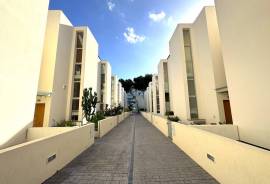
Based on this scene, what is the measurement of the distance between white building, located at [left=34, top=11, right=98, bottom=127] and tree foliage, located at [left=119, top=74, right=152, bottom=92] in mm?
39764

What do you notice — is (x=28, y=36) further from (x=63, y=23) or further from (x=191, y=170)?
(x=191, y=170)

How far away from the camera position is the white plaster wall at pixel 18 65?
5.04m

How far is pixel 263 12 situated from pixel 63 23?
1338cm

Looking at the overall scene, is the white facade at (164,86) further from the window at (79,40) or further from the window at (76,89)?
the window at (76,89)

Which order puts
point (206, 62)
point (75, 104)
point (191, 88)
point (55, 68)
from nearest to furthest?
point (206, 62) → point (55, 68) → point (191, 88) → point (75, 104)

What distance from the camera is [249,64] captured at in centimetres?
543

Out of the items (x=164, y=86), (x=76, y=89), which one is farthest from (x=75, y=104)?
(x=164, y=86)

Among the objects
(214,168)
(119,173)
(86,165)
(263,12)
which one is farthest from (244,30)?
(86,165)

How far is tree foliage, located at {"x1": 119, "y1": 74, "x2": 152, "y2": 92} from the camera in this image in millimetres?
53188

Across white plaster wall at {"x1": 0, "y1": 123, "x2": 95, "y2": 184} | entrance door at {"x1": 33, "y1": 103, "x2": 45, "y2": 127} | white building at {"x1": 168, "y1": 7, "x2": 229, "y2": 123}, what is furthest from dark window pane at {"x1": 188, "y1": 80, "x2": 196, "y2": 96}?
entrance door at {"x1": 33, "y1": 103, "x2": 45, "y2": 127}

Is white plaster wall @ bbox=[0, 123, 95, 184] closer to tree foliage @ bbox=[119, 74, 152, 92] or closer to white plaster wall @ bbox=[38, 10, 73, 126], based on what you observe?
white plaster wall @ bbox=[38, 10, 73, 126]

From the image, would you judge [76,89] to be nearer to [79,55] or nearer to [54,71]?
[54,71]

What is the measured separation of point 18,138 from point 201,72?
12.9 metres

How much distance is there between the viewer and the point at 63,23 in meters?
12.1
